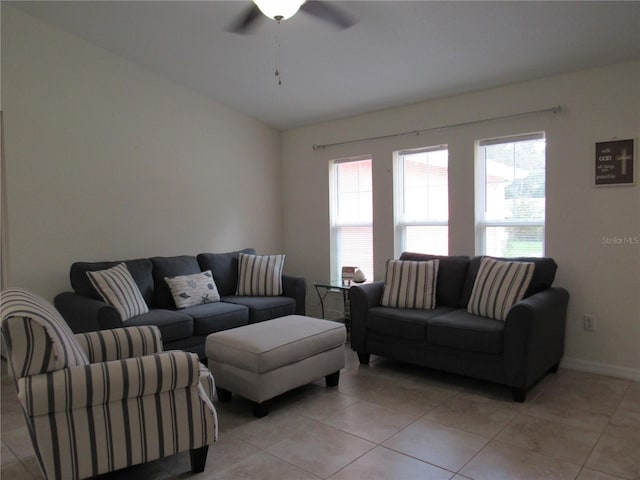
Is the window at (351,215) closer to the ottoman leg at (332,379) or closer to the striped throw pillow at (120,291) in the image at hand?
the ottoman leg at (332,379)

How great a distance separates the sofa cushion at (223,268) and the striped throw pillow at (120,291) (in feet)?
2.88

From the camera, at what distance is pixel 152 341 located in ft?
8.66

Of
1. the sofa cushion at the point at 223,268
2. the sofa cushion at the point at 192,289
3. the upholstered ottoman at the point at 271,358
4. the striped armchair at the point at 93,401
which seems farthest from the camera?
the sofa cushion at the point at 223,268

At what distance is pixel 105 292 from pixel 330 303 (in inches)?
98.7

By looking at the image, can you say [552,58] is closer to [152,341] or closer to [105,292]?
[152,341]

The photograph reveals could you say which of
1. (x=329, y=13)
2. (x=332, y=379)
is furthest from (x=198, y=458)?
(x=329, y=13)

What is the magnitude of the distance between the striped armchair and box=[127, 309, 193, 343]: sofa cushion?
4.18 feet

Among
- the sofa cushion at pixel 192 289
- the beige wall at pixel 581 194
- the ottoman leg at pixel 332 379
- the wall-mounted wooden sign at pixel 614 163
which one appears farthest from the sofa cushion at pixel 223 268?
the wall-mounted wooden sign at pixel 614 163

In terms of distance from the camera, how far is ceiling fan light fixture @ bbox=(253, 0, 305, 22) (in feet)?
7.50

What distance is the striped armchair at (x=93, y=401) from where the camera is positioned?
1844 millimetres

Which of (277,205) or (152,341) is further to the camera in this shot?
(277,205)

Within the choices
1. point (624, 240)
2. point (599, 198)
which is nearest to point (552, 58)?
point (599, 198)

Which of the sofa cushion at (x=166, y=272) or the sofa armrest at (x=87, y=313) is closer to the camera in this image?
the sofa armrest at (x=87, y=313)

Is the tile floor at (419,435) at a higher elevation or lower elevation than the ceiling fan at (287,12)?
lower
